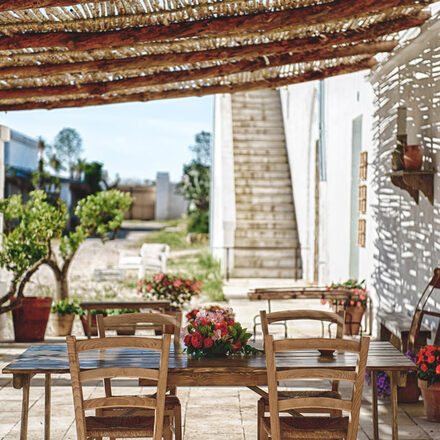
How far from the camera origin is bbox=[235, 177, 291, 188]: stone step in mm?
14172

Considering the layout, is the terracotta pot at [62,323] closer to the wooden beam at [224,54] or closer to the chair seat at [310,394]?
the wooden beam at [224,54]

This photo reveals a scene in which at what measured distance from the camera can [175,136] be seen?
52500 millimetres

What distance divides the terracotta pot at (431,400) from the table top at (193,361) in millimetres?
985

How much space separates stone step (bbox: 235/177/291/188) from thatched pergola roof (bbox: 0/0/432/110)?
6678 mm

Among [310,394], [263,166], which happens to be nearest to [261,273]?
[263,166]

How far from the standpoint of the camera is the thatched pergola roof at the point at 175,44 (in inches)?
194

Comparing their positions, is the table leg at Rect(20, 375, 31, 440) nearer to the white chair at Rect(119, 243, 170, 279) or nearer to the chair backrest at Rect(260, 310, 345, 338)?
the chair backrest at Rect(260, 310, 345, 338)

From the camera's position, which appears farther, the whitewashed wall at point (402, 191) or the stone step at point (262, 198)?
the stone step at point (262, 198)

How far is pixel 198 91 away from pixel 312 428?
4446mm

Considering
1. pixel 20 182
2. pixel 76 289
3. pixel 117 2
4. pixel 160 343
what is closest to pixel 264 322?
pixel 160 343

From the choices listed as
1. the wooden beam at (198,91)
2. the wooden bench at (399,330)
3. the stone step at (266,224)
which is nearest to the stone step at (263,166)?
the stone step at (266,224)

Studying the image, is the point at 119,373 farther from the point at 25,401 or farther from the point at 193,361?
the point at 25,401

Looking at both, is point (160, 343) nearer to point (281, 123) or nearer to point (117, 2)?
point (117, 2)

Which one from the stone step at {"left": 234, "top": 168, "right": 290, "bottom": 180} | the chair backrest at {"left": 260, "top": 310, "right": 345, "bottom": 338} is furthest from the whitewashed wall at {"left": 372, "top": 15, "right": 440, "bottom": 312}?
the stone step at {"left": 234, "top": 168, "right": 290, "bottom": 180}
